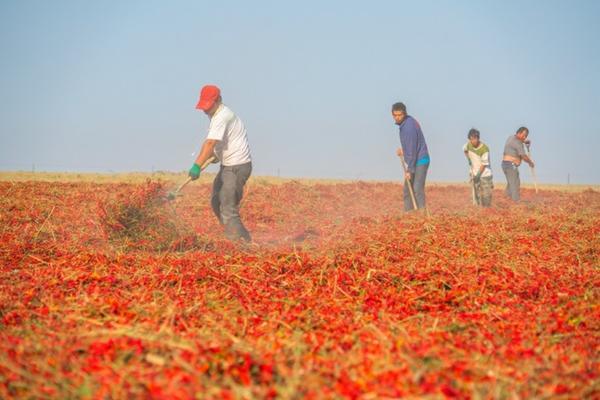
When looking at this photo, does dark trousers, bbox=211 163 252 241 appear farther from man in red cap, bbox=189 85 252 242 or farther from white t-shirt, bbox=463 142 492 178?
white t-shirt, bbox=463 142 492 178

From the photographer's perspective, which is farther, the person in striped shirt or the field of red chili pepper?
the person in striped shirt

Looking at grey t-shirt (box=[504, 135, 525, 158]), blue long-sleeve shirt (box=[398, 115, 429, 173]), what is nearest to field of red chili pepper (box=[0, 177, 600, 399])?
blue long-sleeve shirt (box=[398, 115, 429, 173])

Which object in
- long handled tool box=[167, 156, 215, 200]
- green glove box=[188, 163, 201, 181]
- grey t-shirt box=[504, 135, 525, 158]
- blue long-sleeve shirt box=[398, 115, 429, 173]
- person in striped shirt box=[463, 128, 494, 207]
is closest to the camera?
green glove box=[188, 163, 201, 181]

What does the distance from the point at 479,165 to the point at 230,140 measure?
8.29 m

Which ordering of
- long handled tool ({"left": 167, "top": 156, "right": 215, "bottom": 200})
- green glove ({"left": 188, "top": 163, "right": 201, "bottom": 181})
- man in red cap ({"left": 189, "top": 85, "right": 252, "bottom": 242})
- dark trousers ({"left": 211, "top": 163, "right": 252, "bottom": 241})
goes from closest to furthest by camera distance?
green glove ({"left": 188, "top": 163, "right": 201, "bottom": 181})
long handled tool ({"left": 167, "top": 156, "right": 215, "bottom": 200})
man in red cap ({"left": 189, "top": 85, "right": 252, "bottom": 242})
dark trousers ({"left": 211, "top": 163, "right": 252, "bottom": 241})

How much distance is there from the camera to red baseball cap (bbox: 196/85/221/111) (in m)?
9.14

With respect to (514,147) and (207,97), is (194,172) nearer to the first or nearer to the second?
(207,97)

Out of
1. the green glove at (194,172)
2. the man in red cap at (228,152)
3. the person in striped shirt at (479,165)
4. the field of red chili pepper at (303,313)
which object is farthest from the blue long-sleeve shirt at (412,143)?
the green glove at (194,172)

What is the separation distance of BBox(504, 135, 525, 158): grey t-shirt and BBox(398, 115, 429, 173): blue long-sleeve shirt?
14.7 ft

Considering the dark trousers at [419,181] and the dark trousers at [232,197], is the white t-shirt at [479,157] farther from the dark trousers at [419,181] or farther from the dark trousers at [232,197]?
the dark trousers at [232,197]

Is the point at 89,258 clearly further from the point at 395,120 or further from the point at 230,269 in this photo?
the point at 395,120

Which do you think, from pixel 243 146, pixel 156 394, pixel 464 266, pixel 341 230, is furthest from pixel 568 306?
pixel 341 230

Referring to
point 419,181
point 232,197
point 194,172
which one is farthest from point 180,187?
point 419,181

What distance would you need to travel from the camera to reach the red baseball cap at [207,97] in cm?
914
